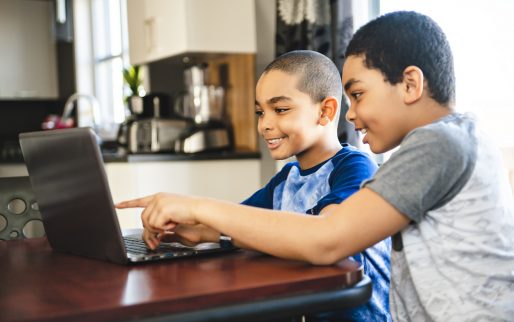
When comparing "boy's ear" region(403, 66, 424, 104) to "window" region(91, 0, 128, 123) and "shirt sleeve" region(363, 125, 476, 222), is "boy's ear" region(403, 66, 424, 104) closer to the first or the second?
"shirt sleeve" region(363, 125, 476, 222)

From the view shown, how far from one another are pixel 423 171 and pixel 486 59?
157 cm

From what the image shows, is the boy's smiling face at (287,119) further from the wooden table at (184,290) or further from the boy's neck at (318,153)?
the wooden table at (184,290)

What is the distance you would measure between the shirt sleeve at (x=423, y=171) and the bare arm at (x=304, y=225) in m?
0.02

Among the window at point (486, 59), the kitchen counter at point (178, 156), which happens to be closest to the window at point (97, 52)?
the kitchen counter at point (178, 156)

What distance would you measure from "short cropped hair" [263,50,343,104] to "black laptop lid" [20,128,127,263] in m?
0.72

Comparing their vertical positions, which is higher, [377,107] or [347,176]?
[377,107]

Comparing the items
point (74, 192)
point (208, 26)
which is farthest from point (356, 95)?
point (208, 26)

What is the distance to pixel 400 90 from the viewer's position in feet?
4.15

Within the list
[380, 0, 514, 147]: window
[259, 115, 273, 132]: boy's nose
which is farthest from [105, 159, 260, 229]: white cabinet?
[259, 115, 273, 132]: boy's nose

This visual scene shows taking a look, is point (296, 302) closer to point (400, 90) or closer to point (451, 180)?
point (451, 180)

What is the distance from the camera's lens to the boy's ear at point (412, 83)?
4.13 feet

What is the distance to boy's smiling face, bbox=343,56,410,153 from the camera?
1.27 metres

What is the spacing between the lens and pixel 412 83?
49.8 inches

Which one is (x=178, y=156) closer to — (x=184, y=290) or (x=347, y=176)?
(x=347, y=176)
